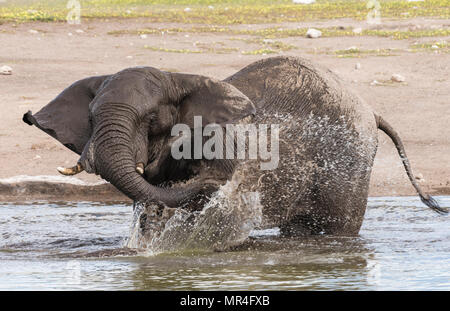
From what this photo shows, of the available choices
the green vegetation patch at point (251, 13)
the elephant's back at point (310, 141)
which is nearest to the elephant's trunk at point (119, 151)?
the elephant's back at point (310, 141)

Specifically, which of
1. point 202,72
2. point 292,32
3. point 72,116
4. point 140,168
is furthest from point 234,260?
point 292,32

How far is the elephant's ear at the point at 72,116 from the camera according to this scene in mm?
7227

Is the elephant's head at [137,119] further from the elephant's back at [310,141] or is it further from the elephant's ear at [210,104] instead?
the elephant's back at [310,141]

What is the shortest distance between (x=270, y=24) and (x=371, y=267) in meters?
18.8

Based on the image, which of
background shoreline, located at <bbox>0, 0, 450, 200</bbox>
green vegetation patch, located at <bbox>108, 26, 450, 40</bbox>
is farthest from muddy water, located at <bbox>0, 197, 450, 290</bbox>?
green vegetation patch, located at <bbox>108, 26, 450, 40</bbox>

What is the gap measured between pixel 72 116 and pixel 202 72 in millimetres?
10211

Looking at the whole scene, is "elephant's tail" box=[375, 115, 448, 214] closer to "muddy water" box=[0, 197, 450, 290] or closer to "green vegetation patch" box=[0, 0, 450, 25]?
"muddy water" box=[0, 197, 450, 290]

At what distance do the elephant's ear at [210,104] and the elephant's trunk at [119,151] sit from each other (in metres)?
0.65

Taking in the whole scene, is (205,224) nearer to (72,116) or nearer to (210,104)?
(210,104)

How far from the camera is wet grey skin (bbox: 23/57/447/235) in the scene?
658 cm

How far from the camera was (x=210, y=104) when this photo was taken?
7.20 metres
